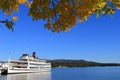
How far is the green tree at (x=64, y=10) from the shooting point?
3592 millimetres

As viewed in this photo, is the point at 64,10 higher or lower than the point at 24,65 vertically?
lower

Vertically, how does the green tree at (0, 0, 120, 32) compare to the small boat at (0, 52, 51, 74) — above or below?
below

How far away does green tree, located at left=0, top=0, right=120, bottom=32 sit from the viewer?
11.8 ft

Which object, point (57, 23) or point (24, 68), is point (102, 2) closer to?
point (57, 23)

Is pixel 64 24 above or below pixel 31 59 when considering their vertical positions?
below

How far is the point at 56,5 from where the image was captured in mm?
3701

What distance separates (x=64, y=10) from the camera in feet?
12.1

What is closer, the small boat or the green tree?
the green tree

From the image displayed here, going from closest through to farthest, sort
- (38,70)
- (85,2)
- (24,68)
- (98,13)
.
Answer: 1. (85,2)
2. (98,13)
3. (24,68)
4. (38,70)

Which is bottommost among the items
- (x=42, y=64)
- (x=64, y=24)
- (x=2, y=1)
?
(x=64, y=24)

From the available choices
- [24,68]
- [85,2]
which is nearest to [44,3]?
[85,2]

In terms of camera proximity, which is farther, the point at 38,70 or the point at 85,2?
the point at 38,70

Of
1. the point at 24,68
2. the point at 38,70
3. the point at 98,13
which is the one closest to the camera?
the point at 98,13

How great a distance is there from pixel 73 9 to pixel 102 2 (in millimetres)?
301
